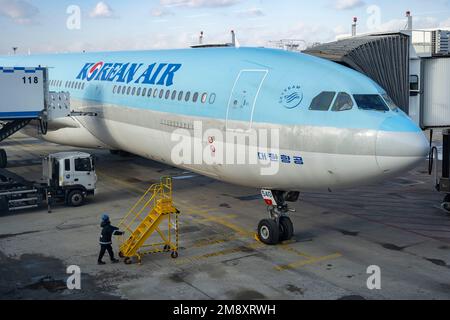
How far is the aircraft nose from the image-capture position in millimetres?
12383

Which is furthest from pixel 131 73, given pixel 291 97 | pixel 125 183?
pixel 291 97

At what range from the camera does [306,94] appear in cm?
1397

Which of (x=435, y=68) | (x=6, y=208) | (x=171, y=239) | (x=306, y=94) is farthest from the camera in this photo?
(x=435, y=68)

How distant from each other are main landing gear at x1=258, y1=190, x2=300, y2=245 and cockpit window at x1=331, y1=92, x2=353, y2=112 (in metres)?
3.37

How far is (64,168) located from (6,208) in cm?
267

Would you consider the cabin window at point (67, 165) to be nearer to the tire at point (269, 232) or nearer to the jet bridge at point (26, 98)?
the jet bridge at point (26, 98)

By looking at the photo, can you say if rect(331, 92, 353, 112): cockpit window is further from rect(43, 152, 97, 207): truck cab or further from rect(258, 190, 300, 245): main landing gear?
rect(43, 152, 97, 207): truck cab

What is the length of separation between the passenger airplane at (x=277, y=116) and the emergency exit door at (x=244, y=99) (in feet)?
0.11

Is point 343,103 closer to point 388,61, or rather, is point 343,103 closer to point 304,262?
point 304,262

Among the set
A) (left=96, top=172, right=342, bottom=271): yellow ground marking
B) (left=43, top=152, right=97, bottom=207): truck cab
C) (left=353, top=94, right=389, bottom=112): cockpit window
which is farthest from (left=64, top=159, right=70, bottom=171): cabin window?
(left=353, top=94, right=389, bottom=112): cockpit window

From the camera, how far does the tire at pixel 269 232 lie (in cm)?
1589

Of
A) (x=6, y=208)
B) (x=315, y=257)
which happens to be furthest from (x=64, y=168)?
(x=315, y=257)

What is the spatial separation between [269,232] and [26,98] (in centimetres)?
1395
